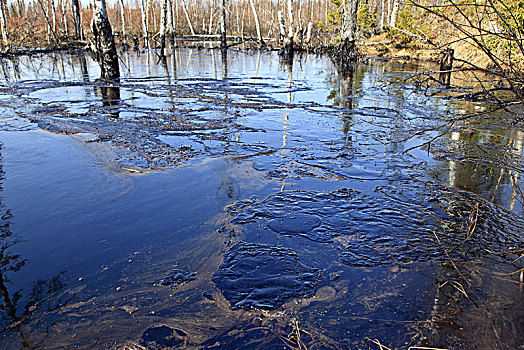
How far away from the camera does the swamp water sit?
1.99 meters

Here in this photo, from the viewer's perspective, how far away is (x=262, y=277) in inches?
93.9

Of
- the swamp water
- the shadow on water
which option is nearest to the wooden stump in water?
the swamp water

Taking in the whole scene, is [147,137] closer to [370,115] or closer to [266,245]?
[266,245]

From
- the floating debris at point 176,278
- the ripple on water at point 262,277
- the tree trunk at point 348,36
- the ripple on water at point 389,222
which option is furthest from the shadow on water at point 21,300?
the tree trunk at point 348,36

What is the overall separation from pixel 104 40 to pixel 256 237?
10.9 metres

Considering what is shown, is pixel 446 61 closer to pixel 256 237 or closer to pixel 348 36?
pixel 348 36

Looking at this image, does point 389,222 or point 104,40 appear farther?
point 104,40

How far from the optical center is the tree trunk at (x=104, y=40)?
11.1 m

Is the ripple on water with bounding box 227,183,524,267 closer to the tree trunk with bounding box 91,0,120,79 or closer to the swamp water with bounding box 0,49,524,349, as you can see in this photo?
the swamp water with bounding box 0,49,524,349

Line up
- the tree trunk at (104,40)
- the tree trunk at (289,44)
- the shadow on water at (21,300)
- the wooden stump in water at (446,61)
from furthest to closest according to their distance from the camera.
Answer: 1. the tree trunk at (289,44)
2. the tree trunk at (104,40)
3. the wooden stump in water at (446,61)
4. the shadow on water at (21,300)

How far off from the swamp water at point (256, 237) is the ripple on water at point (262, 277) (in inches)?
0.5

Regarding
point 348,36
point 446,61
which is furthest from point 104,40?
point 348,36

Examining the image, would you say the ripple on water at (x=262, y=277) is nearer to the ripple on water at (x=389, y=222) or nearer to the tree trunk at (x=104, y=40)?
the ripple on water at (x=389, y=222)

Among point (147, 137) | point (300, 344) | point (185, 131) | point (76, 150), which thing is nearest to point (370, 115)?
point (185, 131)
